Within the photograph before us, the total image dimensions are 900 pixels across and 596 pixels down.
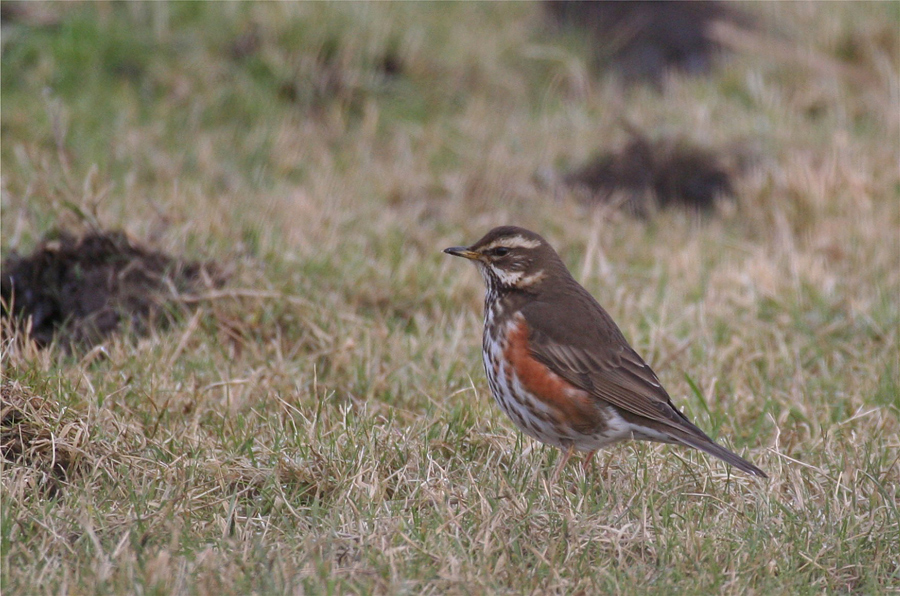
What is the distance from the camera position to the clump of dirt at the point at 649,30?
38.1 ft

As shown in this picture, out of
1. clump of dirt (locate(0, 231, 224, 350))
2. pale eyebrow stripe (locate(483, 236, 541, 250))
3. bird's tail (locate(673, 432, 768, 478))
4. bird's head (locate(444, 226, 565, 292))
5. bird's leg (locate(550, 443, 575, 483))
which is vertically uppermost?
pale eyebrow stripe (locate(483, 236, 541, 250))

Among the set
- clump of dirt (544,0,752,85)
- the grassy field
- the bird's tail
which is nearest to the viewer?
the grassy field

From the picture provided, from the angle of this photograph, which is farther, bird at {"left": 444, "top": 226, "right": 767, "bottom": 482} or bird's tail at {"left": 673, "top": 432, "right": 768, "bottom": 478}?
bird at {"left": 444, "top": 226, "right": 767, "bottom": 482}

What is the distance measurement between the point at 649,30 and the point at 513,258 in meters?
7.05

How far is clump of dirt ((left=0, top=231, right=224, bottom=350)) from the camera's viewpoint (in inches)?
249

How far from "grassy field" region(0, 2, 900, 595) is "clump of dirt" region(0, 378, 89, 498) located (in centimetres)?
2

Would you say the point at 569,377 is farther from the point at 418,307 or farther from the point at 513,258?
the point at 418,307

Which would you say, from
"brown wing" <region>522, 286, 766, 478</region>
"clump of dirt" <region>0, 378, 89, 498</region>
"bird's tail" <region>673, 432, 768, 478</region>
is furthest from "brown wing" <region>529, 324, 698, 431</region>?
"clump of dirt" <region>0, 378, 89, 498</region>

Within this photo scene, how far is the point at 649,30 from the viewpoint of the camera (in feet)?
39.4

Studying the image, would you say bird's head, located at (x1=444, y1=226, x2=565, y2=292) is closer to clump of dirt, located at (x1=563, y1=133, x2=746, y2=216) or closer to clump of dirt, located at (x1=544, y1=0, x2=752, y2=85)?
clump of dirt, located at (x1=563, y1=133, x2=746, y2=216)

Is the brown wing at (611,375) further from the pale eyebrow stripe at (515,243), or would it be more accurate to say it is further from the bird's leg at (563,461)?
the pale eyebrow stripe at (515,243)

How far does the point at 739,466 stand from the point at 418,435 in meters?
1.34

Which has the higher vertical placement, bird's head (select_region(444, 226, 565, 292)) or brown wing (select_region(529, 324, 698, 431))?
bird's head (select_region(444, 226, 565, 292))

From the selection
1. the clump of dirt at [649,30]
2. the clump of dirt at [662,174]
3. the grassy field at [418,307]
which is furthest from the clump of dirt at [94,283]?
the clump of dirt at [649,30]
